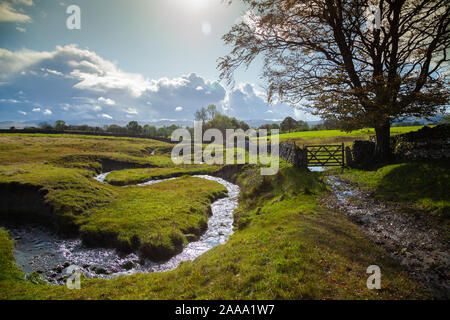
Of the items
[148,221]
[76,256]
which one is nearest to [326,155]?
[148,221]

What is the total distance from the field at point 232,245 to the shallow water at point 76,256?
2.82 ft

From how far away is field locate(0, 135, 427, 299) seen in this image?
696 cm

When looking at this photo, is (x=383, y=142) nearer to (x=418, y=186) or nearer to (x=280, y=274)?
(x=418, y=186)

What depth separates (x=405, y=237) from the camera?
9.86m

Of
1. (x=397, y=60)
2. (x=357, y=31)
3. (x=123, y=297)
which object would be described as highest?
(x=357, y=31)

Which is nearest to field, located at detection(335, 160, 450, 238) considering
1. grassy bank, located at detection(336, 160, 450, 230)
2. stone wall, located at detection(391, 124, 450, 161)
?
grassy bank, located at detection(336, 160, 450, 230)

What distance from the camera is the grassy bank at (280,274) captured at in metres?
6.61

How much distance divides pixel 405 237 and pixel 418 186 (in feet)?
22.0

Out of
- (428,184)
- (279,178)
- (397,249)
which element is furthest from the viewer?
(279,178)

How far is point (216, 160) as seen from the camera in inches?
2379

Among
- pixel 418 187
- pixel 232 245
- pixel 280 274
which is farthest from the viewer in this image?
pixel 418 187

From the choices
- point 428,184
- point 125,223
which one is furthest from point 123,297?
point 428,184
